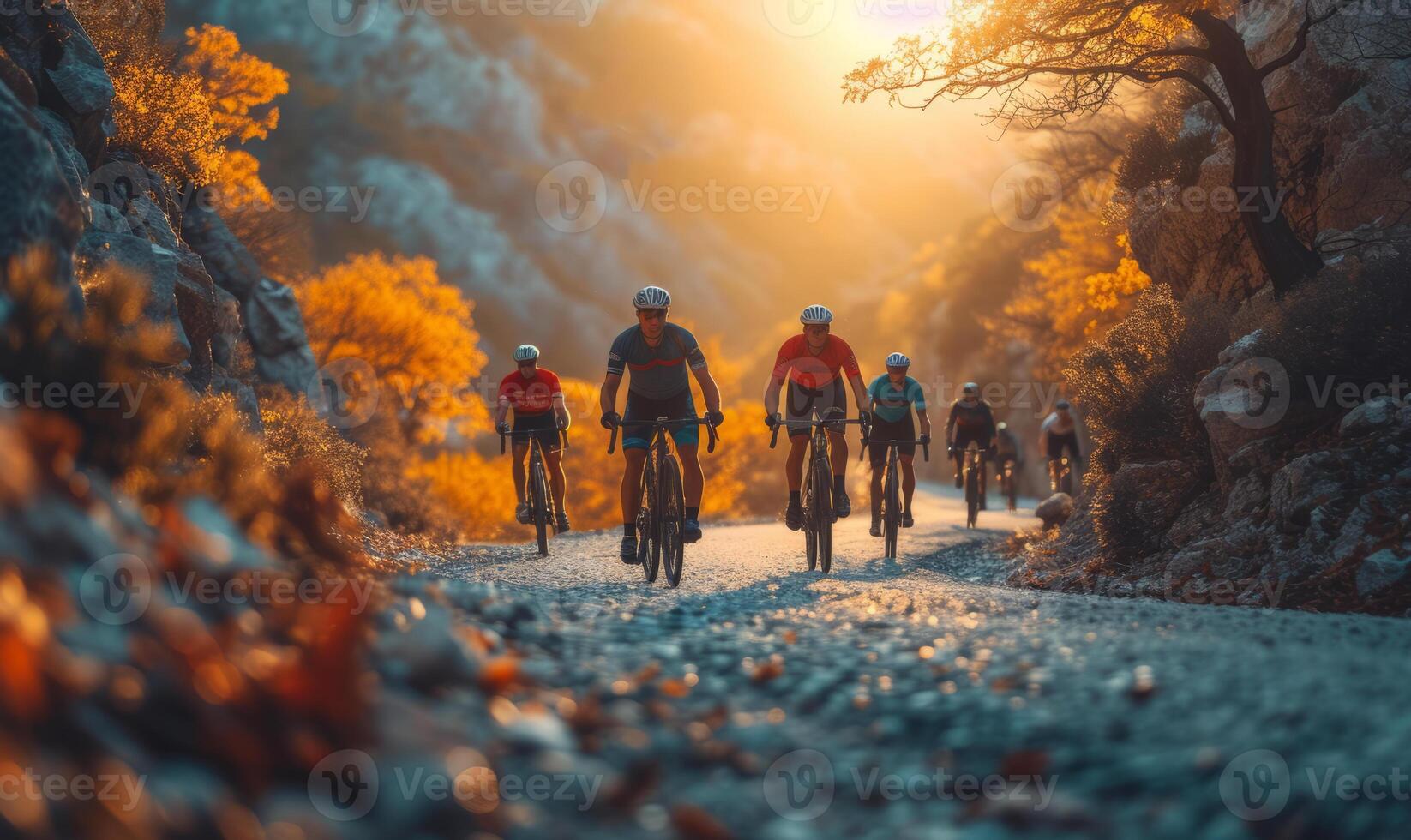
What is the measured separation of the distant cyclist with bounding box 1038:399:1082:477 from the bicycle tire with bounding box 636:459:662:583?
13433 mm

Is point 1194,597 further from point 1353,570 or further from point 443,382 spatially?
point 443,382

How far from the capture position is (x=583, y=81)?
566 feet

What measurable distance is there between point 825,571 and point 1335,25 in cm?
1016

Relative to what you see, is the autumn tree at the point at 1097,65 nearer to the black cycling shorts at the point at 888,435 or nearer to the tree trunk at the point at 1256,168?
the tree trunk at the point at 1256,168

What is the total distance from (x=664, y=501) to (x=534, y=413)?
4579 millimetres

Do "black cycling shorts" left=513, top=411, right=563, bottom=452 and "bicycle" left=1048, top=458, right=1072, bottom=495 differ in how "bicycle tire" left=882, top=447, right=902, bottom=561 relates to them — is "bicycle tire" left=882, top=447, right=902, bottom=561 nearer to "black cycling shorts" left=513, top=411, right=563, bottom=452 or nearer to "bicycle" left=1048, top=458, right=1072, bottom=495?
"black cycling shorts" left=513, top=411, right=563, bottom=452

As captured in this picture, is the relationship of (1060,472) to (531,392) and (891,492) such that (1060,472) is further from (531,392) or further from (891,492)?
(531,392)

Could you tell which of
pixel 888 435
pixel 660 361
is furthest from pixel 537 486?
pixel 888 435

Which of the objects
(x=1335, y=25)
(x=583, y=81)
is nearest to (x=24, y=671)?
(x=1335, y=25)

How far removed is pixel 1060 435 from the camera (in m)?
20.1

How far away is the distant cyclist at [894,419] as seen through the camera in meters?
12.2

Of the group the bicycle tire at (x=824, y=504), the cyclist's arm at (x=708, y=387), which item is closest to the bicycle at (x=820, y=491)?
the bicycle tire at (x=824, y=504)

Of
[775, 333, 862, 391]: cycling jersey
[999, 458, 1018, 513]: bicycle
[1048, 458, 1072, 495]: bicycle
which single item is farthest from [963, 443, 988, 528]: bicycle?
[775, 333, 862, 391]: cycling jersey

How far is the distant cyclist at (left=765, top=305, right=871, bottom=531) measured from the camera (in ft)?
34.0
